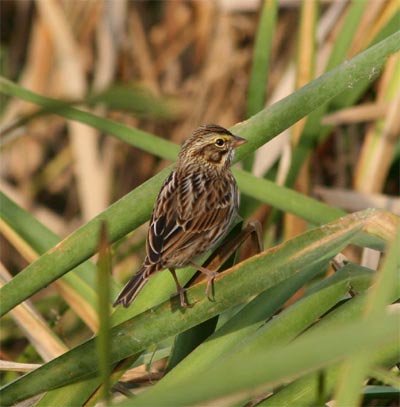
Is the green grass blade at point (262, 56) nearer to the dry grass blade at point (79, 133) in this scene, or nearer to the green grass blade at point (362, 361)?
the dry grass blade at point (79, 133)

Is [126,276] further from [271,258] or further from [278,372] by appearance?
[278,372]

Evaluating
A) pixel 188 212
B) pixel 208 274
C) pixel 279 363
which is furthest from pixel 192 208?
pixel 279 363

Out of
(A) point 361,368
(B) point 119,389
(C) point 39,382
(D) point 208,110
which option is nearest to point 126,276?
(D) point 208,110

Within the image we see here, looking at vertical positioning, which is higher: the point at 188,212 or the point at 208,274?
the point at 188,212

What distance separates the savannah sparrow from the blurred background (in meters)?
1.13

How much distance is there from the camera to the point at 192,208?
9.50 feet

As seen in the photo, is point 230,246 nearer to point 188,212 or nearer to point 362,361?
point 188,212

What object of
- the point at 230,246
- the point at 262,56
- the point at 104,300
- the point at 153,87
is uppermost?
the point at 153,87

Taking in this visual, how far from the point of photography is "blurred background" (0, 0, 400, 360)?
4.49 m

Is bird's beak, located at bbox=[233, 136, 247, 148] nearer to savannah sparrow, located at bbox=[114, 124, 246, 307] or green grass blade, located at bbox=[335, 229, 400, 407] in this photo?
savannah sparrow, located at bbox=[114, 124, 246, 307]

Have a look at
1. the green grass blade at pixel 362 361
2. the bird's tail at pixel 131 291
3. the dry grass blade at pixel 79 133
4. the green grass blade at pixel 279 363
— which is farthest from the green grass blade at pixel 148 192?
the dry grass blade at pixel 79 133

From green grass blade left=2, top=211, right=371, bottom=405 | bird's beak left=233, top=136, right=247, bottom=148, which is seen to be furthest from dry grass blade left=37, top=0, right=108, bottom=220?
green grass blade left=2, top=211, right=371, bottom=405

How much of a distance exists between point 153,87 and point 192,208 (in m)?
2.93

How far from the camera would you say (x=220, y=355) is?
2314mm
